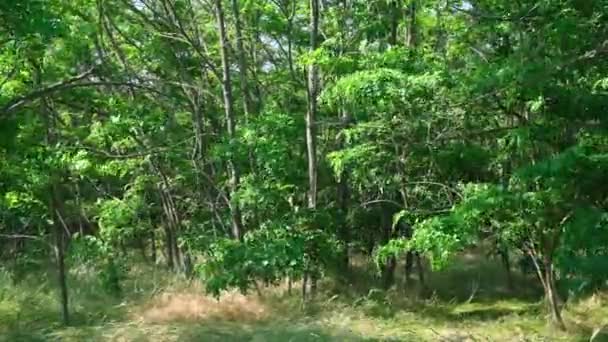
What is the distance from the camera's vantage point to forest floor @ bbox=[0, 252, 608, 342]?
9.91 m

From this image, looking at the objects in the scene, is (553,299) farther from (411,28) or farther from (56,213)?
(56,213)

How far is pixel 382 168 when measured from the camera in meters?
11.3

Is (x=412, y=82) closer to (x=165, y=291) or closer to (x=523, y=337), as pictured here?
(x=523, y=337)

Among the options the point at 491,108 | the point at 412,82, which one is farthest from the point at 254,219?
the point at 412,82

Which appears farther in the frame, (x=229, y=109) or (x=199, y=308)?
(x=229, y=109)

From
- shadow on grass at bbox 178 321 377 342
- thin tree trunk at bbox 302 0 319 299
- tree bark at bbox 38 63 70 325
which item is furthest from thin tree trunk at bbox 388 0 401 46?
tree bark at bbox 38 63 70 325

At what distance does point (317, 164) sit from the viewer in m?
12.9

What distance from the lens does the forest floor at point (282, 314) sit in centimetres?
991

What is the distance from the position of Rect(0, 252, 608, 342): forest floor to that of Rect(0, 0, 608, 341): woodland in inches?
2.2

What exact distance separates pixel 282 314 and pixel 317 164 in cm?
284

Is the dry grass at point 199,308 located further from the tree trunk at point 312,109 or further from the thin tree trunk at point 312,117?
the tree trunk at point 312,109

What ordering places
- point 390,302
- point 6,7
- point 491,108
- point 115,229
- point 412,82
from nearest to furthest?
point 6,7 < point 412,82 < point 491,108 < point 390,302 < point 115,229

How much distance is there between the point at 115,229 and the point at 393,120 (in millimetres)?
6088

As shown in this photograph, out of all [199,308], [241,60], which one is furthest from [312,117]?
[199,308]
